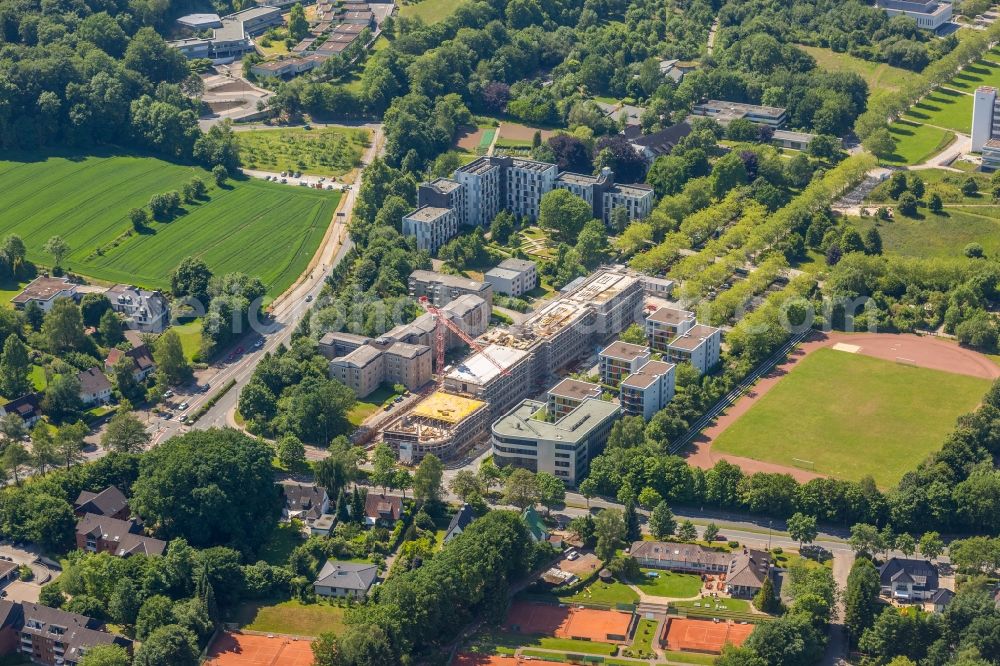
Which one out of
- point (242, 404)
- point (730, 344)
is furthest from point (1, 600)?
point (730, 344)

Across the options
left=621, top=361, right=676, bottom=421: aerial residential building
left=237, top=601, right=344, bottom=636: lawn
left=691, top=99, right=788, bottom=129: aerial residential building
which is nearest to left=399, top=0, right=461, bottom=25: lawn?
left=691, top=99, right=788, bottom=129: aerial residential building

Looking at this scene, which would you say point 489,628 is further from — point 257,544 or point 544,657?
point 257,544

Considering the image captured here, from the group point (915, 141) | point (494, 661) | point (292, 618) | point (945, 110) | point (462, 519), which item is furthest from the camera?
point (945, 110)

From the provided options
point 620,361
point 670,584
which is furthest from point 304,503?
point 620,361

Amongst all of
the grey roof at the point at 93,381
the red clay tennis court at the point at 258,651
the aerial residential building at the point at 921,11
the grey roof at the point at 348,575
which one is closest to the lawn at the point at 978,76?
the aerial residential building at the point at 921,11

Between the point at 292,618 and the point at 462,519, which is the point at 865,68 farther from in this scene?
the point at 292,618

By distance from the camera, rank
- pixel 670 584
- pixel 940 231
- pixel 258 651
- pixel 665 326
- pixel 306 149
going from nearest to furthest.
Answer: pixel 258 651, pixel 670 584, pixel 665 326, pixel 940 231, pixel 306 149

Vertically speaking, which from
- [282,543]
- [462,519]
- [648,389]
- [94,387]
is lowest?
[282,543]
